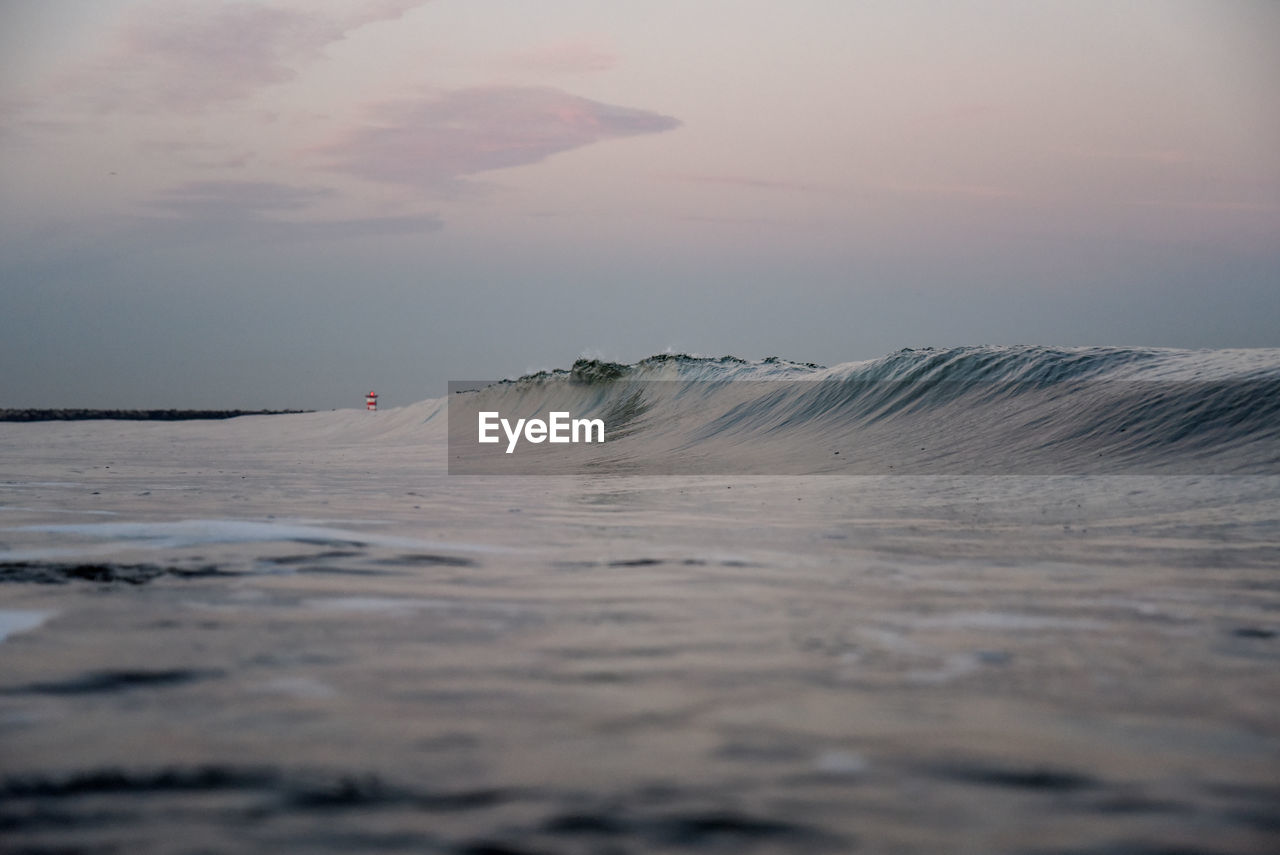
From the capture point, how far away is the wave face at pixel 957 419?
24.5 feet

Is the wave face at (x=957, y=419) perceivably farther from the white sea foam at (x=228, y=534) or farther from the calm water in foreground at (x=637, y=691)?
the white sea foam at (x=228, y=534)

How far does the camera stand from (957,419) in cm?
1016

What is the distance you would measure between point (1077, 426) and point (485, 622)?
290 inches

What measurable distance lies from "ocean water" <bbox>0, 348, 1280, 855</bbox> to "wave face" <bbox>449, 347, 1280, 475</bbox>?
2.10m

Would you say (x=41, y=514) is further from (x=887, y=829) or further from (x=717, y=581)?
(x=887, y=829)

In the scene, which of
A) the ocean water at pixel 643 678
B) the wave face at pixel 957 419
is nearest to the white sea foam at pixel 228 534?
the ocean water at pixel 643 678

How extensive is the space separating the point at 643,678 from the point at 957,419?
8.79 meters

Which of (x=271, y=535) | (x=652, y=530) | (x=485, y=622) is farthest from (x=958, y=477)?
(x=485, y=622)

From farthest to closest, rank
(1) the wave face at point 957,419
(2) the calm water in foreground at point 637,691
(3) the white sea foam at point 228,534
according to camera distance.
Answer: (1) the wave face at point 957,419 < (3) the white sea foam at point 228,534 < (2) the calm water in foreground at point 637,691

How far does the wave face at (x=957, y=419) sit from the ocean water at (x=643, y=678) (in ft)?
6.88

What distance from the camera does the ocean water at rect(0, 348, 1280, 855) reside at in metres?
1.34

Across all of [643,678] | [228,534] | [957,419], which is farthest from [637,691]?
[957,419]

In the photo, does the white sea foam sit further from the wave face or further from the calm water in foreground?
the wave face

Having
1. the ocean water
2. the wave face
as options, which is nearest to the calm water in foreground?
the ocean water
